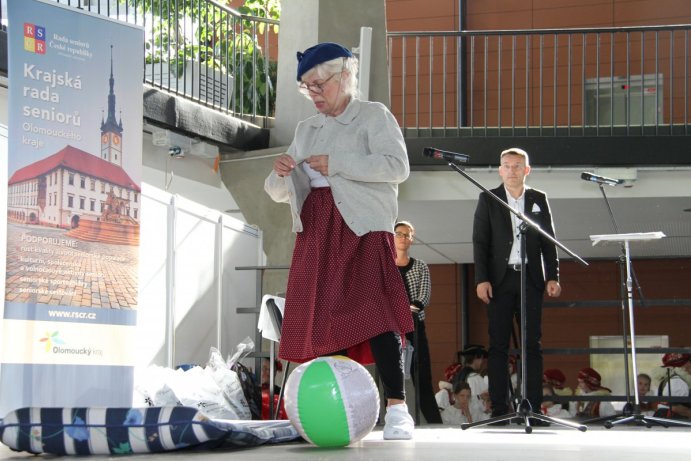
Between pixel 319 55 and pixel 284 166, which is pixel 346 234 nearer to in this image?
pixel 284 166

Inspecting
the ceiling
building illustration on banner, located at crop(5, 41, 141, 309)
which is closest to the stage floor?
building illustration on banner, located at crop(5, 41, 141, 309)

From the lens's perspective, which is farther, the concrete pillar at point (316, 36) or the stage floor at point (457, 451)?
the concrete pillar at point (316, 36)

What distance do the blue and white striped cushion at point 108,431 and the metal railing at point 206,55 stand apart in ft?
16.0

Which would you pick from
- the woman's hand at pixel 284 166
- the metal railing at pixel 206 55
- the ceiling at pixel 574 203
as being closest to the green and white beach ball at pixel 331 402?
the woman's hand at pixel 284 166

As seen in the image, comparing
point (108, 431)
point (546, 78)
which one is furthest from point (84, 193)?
point (546, 78)

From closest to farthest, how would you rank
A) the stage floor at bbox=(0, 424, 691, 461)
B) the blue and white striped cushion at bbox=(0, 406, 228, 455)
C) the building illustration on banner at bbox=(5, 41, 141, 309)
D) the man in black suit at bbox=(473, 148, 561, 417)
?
the stage floor at bbox=(0, 424, 691, 461) → the blue and white striped cushion at bbox=(0, 406, 228, 455) → the building illustration on banner at bbox=(5, 41, 141, 309) → the man in black suit at bbox=(473, 148, 561, 417)

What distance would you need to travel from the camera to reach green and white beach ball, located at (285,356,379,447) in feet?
9.51

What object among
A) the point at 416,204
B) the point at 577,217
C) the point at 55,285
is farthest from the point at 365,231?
the point at 577,217

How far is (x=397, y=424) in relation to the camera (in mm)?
3229

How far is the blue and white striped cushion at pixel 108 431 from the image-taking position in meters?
2.75

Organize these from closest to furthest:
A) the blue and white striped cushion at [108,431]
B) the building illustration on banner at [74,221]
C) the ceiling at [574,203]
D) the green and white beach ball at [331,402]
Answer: the blue and white striped cushion at [108,431]
the green and white beach ball at [331,402]
the building illustration on banner at [74,221]
the ceiling at [574,203]

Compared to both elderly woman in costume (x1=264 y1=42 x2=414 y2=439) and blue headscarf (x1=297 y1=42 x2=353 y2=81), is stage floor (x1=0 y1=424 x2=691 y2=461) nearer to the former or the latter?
elderly woman in costume (x1=264 y1=42 x2=414 y2=439)

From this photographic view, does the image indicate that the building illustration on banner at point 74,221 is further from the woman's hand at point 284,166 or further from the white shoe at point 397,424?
the white shoe at point 397,424

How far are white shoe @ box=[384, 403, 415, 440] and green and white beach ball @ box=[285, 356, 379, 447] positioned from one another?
0.77ft
